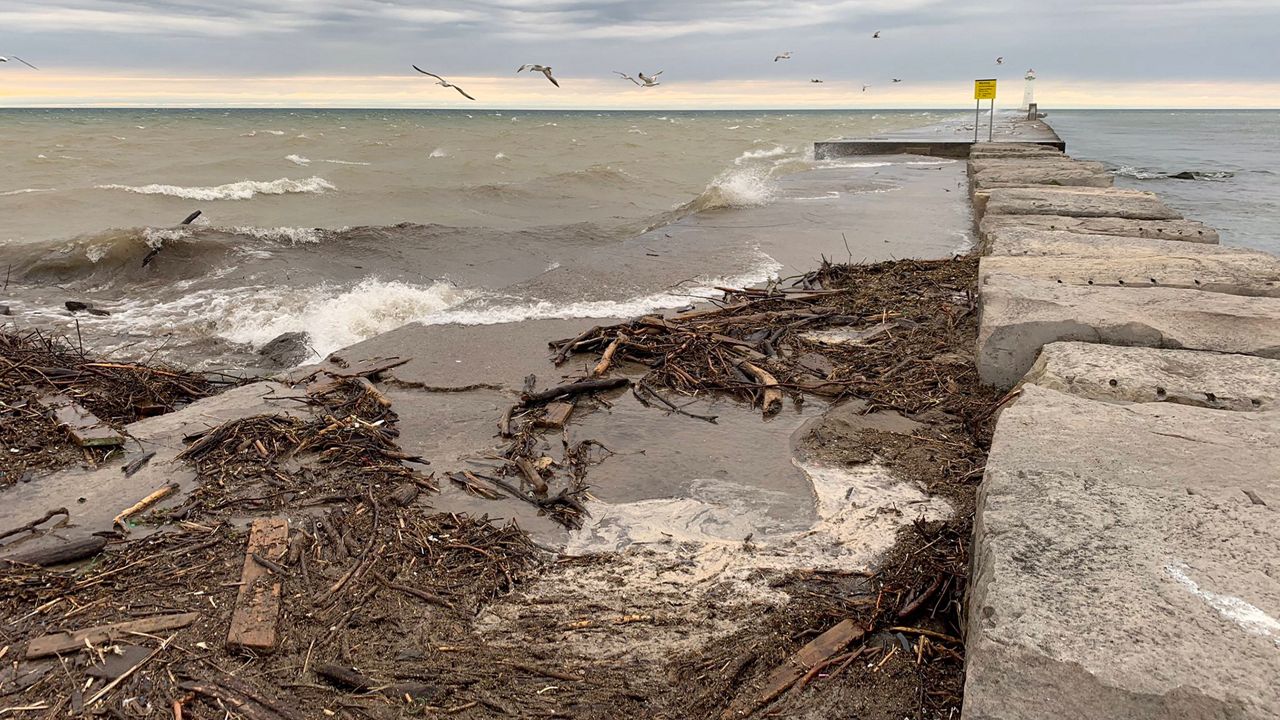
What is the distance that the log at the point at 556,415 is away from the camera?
441cm

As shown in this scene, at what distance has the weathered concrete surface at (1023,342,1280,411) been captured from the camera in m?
3.26

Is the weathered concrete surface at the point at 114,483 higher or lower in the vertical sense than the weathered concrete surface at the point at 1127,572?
lower

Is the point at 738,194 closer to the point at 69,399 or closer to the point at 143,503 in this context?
the point at 69,399

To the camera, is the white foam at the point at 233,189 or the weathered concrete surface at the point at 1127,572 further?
the white foam at the point at 233,189

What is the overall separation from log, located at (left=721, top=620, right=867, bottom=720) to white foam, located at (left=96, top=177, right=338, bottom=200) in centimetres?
1749

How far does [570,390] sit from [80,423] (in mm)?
2715

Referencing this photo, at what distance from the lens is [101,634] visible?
256 centimetres

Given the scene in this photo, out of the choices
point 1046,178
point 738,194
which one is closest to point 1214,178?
point 1046,178

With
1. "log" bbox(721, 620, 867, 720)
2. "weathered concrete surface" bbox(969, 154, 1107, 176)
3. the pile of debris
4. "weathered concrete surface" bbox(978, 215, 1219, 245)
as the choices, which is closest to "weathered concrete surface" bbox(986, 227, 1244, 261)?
"weathered concrete surface" bbox(978, 215, 1219, 245)

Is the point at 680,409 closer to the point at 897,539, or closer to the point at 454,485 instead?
the point at 454,485

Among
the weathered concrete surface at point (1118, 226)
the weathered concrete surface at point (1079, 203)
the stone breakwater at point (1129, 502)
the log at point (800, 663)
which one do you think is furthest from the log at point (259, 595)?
the weathered concrete surface at point (1079, 203)

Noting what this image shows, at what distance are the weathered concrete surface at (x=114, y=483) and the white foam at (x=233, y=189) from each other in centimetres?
1415

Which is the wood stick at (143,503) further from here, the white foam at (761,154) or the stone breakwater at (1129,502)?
the white foam at (761,154)

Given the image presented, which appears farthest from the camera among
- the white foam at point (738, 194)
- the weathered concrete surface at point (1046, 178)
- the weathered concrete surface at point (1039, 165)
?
the white foam at point (738, 194)
